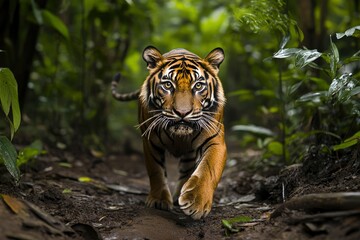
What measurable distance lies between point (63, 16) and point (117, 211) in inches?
192

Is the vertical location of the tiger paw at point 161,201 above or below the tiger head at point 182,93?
below

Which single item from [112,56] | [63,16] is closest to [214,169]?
[112,56]

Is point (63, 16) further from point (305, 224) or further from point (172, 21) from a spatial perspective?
point (305, 224)

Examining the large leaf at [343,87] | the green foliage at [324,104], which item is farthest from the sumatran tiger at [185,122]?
the large leaf at [343,87]

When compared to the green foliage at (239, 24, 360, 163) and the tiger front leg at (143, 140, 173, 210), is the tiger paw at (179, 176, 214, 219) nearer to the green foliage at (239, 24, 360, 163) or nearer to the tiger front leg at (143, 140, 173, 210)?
the tiger front leg at (143, 140, 173, 210)

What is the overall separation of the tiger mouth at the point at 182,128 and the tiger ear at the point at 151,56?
2.55 feet

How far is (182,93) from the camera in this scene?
3900 mm

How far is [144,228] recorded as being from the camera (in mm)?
3410

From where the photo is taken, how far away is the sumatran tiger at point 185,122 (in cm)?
378

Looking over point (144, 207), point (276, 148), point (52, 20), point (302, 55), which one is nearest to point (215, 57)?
point (302, 55)

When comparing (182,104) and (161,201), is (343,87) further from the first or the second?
(161,201)

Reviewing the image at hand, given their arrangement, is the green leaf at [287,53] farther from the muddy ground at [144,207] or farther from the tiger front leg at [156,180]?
the tiger front leg at [156,180]

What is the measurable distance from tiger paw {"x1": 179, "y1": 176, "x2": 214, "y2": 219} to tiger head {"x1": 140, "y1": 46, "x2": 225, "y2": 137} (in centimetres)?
40

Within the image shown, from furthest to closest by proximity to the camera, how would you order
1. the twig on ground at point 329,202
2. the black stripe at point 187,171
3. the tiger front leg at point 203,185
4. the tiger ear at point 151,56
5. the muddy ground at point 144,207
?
the black stripe at point 187,171, the tiger ear at point 151,56, the tiger front leg at point 203,185, the muddy ground at point 144,207, the twig on ground at point 329,202
